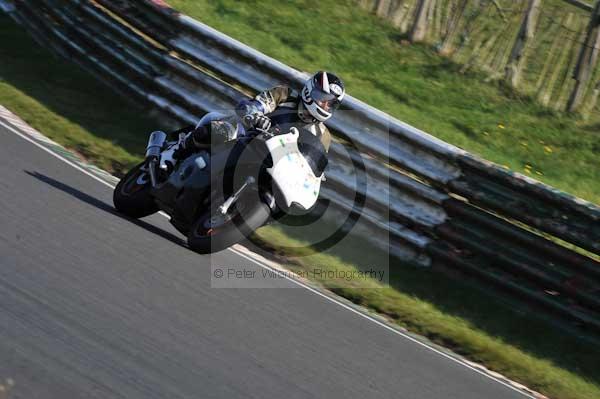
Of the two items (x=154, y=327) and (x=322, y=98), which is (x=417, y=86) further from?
(x=154, y=327)

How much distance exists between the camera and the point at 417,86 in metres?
12.2

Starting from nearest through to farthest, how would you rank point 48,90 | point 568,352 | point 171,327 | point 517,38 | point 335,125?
point 171,327, point 568,352, point 335,125, point 48,90, point 517,38

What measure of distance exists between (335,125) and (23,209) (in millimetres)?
3458

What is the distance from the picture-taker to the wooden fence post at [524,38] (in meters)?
11.8

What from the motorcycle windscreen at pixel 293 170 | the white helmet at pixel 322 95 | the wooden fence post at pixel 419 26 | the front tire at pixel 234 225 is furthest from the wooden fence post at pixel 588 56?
the front tire at pixel 234 225

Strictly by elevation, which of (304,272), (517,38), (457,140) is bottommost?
(304,272)

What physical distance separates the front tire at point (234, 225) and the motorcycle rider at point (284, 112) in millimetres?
633

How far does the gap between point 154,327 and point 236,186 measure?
1849 millimetres

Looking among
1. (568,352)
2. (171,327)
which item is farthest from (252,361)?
(568,352)

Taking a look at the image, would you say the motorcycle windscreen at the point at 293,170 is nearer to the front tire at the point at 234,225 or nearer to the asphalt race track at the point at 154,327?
the front tire at the point at 234,225

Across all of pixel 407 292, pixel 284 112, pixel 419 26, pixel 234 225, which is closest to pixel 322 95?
pixel 284 112

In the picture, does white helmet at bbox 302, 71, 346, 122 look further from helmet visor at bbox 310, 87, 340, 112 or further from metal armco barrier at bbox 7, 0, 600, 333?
metal armco barrier at bbox 7, 0, 600, 333

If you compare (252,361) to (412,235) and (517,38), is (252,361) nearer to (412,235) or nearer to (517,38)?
(412,235)

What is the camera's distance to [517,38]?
39.2ft
